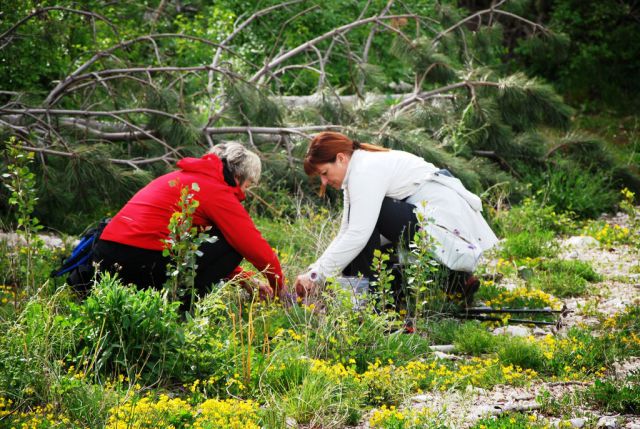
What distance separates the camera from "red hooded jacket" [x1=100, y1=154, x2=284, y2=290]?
447 cm

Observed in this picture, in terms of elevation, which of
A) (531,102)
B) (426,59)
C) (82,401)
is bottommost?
(82,401)

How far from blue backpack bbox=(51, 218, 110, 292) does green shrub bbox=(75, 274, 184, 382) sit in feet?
3.09

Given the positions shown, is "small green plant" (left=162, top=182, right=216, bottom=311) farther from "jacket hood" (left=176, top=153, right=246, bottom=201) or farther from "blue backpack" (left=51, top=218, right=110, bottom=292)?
"blue backpack" (left=51, top=218, right=110, bottom=292)

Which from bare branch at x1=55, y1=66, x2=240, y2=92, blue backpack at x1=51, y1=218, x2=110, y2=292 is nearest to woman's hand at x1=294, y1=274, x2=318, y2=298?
blue backpack at x1=51, y1=218, x2=110, y2=292

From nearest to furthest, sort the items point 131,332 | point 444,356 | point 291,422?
point 291,422
point 131,332
point 444,356

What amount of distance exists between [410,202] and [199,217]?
1305mm

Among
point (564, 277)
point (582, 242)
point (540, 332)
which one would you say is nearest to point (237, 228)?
point (540, 332)

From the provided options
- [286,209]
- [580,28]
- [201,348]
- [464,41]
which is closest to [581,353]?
[201,348]

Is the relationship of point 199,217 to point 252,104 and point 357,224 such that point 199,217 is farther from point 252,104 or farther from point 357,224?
point 252,104

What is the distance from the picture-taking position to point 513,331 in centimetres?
454

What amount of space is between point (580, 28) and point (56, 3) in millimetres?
8007

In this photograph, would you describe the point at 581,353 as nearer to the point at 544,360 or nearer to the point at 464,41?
the point at 544,360

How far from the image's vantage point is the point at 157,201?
4.52 metres

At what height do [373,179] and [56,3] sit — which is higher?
[56,3]
